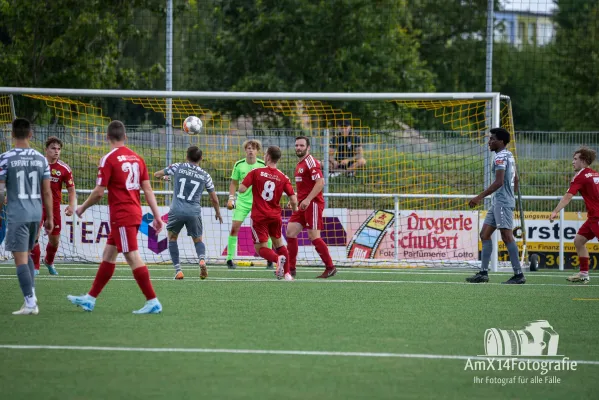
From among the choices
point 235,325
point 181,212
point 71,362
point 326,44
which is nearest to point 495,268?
point 181,212

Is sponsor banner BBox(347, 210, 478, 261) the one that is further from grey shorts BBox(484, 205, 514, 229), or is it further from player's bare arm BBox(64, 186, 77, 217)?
player's bare arm BBox(64, 186, 77, 217)

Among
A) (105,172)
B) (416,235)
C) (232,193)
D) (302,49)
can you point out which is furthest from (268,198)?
(302,49)

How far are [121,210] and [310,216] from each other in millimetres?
4533

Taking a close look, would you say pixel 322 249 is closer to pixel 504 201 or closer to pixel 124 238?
pixel 504 201

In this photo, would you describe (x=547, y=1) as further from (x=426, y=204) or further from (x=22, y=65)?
(x=22, y=65)

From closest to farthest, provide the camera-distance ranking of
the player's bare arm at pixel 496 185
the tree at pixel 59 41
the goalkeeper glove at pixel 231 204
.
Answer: the player's bare arm at pixel 496 185, the goalkeeper glove at pixel 231 204, the tree at pixel 59 41

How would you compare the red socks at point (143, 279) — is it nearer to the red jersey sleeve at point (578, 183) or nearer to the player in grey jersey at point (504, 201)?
the player in grey jersey at point (504, 201)

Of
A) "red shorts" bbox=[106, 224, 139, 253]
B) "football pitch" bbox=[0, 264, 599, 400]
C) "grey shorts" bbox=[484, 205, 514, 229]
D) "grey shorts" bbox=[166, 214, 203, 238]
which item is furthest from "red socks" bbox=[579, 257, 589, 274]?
"red shorts" bbox=[106, 224, 139, 253]

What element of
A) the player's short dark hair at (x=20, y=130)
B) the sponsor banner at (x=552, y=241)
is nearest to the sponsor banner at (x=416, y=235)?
the sponsor banner at (x=552, y=241)

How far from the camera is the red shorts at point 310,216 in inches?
500

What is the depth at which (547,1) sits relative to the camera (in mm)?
24203

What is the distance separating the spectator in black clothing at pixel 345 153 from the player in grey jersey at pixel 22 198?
8910mm

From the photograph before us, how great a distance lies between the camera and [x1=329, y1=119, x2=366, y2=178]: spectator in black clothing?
1716cm

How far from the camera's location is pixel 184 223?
41.4 feet
